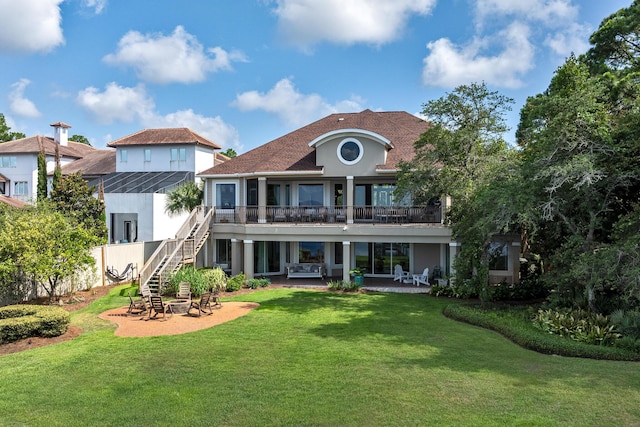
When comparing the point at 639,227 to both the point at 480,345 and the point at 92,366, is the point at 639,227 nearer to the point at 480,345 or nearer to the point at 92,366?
the point at 480,345

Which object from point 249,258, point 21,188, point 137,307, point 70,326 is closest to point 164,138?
point 21,188

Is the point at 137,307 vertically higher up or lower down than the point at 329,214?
lower down

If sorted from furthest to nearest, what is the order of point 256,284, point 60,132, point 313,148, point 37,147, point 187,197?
point 60,132 < point 37,147 < point 187,197 < point 313,148 < point 256,284

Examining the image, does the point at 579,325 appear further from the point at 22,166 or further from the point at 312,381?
the point at 22,166

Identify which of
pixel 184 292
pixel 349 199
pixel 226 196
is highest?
pixel 226 196

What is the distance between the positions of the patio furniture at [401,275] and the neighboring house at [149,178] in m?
16.4

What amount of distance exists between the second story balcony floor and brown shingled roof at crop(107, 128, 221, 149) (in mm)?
13369

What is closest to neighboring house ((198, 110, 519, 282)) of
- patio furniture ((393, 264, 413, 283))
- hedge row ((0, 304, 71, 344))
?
patio furniture ((393, 264, 413, 283))

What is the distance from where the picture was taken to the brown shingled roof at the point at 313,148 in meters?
22.4

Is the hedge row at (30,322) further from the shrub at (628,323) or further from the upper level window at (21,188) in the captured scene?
the upper level window at (21,188)

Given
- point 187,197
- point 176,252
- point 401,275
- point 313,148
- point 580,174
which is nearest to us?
point 580,174

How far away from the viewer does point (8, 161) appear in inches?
1646

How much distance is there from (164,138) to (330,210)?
63.4 ft

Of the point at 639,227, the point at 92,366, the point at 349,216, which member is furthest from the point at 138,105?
the point at 639,227
